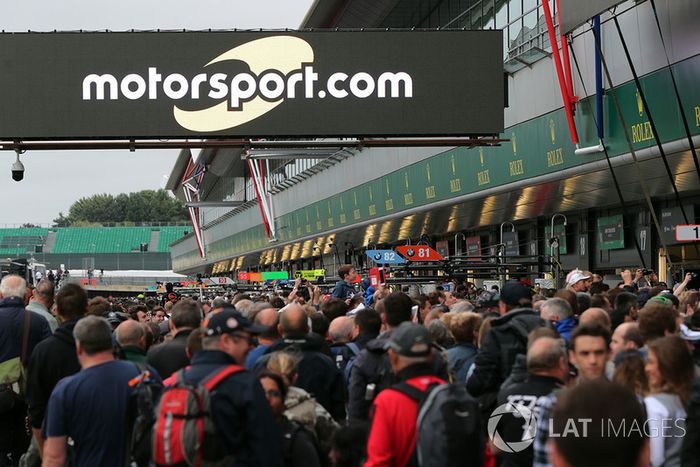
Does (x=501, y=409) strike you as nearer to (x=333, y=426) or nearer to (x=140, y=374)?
(x=333, y=426)

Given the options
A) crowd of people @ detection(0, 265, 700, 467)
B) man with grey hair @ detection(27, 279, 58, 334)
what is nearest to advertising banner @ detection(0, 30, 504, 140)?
man with grey hair @ detection(27, 279, 58, 334)

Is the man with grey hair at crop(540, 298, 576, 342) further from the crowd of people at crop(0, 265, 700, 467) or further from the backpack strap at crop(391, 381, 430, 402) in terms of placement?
the backpack strap at crop(391, 381, 430, 402)

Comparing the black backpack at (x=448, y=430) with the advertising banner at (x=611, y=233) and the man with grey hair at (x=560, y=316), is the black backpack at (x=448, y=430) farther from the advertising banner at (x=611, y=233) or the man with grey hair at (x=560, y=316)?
the advertising banner at (x=611, y=233)

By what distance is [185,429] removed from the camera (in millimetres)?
5074

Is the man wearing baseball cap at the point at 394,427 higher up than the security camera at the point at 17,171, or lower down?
lower down

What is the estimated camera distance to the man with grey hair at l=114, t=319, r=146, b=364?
7.86m

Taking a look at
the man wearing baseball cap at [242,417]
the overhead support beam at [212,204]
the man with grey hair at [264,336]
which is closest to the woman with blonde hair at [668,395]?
the man wearing baseball cap at [242,417]

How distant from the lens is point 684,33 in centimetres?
1708

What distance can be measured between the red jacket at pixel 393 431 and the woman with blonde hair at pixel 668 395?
3.54ft

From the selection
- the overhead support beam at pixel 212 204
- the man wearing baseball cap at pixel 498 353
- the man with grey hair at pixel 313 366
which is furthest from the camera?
the overhead support beam at pixel 212 204

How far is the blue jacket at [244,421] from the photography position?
5242mm

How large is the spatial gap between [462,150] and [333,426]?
21947 millimetres

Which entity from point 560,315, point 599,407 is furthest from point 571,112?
point 599,407

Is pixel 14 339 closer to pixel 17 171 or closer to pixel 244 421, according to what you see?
pixel 244 421
